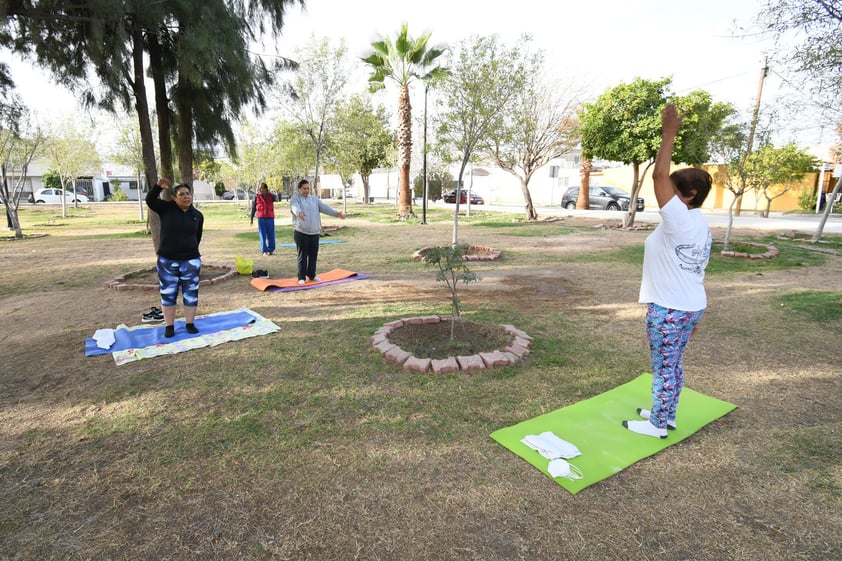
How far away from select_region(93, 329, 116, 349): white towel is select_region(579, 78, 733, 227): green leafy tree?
44.0ft

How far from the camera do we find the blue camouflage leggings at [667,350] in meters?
2.46

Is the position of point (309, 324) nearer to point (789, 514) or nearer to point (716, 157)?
point (789, 514)

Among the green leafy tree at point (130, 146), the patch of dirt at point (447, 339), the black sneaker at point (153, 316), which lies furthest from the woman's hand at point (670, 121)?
the green leafy tree at point (130, 146)

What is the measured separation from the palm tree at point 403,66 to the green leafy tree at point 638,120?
7.30 metres

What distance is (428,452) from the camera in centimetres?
256

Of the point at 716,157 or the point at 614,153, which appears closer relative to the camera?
the point at 716,157

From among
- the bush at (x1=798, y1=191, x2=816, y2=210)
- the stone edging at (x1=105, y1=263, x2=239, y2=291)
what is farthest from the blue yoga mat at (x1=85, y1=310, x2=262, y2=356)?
the bush at (x1=798, y1=191, x2=816, y2=210)

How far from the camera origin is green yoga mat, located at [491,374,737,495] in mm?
2451

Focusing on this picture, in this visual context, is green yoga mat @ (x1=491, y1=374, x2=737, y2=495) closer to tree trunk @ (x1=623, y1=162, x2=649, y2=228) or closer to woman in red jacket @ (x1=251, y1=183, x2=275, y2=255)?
woman in red jacket @ (x1=251, y1=183, x2=275, y2=255)

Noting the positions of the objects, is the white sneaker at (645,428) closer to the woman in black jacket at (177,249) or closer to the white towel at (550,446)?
the white towel at (550,446)

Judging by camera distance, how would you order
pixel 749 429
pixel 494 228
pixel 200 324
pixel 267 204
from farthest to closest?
pixel 494 228 < pixel 267 204 < pixel 200 324 < pixel 749 429

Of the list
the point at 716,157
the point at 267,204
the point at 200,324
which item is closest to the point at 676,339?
the point at 200,324

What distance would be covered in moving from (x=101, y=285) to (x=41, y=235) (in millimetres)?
10331

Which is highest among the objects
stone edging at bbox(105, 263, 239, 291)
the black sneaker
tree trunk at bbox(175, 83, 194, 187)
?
tree trunk at bbox(175, 83, 194, 187)
